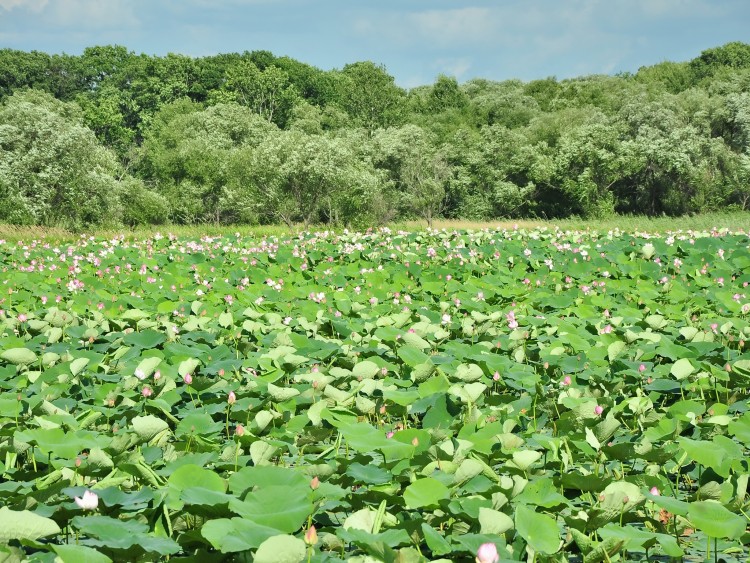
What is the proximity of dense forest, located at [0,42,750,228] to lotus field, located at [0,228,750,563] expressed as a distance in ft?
67.3

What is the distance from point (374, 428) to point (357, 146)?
140 feet

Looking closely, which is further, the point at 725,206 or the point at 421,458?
the point at 725,206

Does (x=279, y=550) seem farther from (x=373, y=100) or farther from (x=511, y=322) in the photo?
(x=373, y=100)

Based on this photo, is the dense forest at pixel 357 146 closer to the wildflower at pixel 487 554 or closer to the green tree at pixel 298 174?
the green tree at pixel 298 174

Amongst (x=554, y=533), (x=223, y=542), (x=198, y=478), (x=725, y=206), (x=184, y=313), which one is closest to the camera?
(x=223, y=542)

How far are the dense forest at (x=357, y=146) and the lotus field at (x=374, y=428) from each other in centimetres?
2050

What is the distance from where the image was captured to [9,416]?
12.7ft

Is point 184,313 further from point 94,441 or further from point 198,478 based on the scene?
point 198,478

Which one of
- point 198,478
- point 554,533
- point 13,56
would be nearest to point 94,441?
point 198,478

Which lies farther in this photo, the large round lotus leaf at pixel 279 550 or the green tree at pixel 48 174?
the green tree at pixel 48 174

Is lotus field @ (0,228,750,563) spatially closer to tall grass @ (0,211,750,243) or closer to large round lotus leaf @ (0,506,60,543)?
large round lotus leaf @ (0,506,60,543)

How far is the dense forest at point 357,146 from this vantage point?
1131 inches

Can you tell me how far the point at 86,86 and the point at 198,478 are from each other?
89893mm

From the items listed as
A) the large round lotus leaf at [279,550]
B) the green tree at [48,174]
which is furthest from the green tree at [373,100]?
the large round lotus leaf at [279,550]
